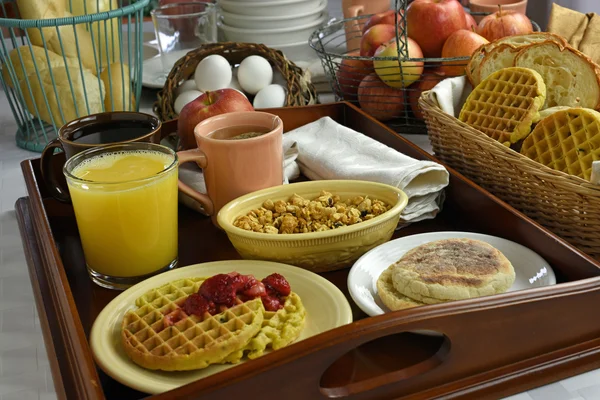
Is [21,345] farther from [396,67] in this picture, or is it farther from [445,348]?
[396,67]

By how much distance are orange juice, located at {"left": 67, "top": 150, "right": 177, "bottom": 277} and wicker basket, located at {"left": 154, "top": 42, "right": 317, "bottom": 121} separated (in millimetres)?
541

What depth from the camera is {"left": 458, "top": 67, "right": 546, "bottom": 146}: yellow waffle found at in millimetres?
975

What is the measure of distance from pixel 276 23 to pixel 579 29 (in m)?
0.73

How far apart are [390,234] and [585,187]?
0.74 feet

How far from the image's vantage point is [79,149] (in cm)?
89

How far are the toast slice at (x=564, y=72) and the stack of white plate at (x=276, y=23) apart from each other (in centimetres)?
74

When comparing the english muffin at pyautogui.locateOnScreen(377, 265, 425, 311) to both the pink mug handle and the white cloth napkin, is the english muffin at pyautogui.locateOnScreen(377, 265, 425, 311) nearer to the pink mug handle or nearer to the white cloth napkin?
the pink mug handle

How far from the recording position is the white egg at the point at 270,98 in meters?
1.36

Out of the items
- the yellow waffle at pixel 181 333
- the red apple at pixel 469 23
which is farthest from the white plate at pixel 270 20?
the yellow waffle at pixel 181 333

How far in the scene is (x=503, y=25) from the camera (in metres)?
1.34

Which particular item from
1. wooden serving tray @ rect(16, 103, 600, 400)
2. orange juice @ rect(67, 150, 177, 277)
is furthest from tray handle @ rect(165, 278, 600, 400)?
orange juice @ rect(67, 150, 177, 277)

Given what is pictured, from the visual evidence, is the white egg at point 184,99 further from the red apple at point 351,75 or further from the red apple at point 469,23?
the red apple at point 469,23

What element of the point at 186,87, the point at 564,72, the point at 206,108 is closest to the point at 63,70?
the point at 186,87

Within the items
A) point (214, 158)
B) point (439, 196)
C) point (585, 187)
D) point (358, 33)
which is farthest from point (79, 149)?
point (358, 33)
